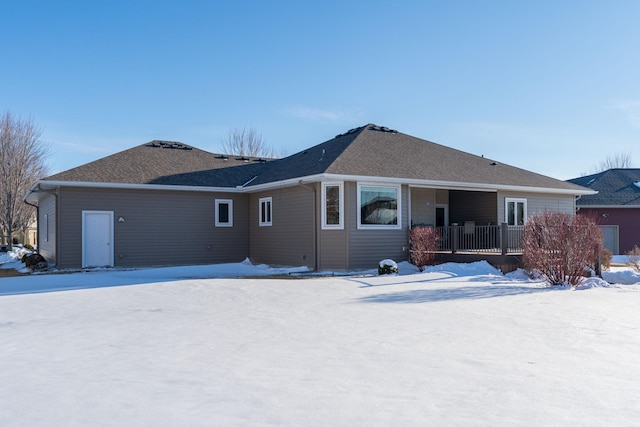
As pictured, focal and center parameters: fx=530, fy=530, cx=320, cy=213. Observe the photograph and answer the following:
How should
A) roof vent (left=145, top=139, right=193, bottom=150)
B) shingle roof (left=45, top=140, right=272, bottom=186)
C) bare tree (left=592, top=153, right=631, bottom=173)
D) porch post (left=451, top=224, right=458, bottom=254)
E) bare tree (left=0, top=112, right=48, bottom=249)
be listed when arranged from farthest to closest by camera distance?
bare tree (left=592, top=153, right=631, bottom=173) < bare tree (left=0, top=112, right=48, bottom=249) < roof vent (left=145, top=139, right=193, bottom=150) < shingle roof (left=45, top=140, right=272, bottom=186) < porch post (left=451, top=224, right=458, bottom=254)

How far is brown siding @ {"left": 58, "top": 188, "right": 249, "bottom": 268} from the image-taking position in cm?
1722

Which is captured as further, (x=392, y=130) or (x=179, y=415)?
(x=392, y=130)

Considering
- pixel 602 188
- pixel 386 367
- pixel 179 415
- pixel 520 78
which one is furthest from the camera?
pixel 602 188

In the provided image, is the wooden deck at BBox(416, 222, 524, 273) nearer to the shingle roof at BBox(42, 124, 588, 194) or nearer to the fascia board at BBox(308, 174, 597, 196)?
the fascia board at BBox(308, 174, 597, 196)

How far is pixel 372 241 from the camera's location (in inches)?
637

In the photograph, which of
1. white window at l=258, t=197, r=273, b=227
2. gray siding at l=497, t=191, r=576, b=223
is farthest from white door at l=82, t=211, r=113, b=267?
gray siding at l=497, t=191, r=576, b=223

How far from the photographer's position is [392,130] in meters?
21.2

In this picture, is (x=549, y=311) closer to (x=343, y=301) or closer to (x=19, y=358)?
(x=343, y=301)

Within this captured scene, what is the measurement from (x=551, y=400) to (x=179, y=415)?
2814mm

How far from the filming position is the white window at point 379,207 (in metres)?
16.1

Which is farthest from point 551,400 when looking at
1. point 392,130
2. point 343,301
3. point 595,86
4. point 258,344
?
point 392,130

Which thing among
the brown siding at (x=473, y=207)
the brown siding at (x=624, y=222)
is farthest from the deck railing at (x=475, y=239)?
the brown siding at (x=624, y=222)

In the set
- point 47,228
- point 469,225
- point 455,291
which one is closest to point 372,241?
point 469,225

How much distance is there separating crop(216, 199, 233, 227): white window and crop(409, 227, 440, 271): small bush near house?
721 centimetres
